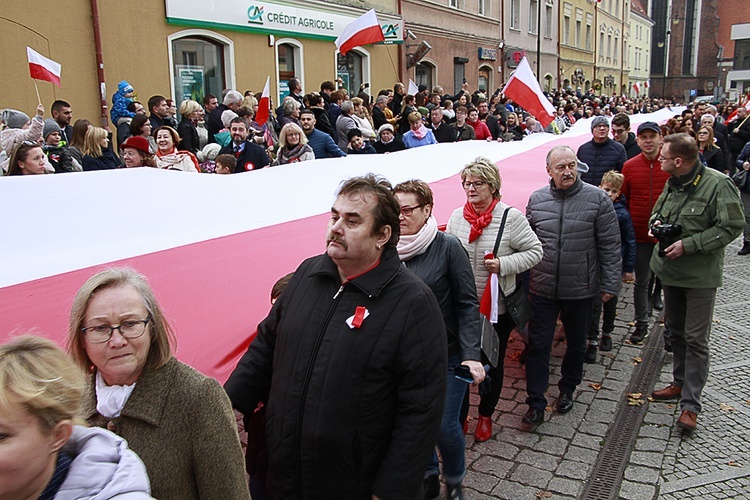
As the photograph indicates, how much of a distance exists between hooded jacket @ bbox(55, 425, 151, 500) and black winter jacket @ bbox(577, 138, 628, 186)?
653 cm

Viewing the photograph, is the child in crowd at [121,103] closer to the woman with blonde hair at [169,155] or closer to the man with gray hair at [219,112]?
the man with gray hair at [219,112]

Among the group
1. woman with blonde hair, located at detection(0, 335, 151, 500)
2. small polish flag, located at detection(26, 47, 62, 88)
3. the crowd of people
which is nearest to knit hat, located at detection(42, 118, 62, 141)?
the crowd of people

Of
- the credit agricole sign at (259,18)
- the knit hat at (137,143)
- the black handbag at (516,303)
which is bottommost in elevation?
the black handbag at (516,303)

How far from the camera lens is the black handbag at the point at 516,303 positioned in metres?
4.46

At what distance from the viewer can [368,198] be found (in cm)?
275

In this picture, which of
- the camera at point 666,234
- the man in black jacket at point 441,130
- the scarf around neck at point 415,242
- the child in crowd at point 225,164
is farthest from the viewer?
the man in black jacket at point 441,130

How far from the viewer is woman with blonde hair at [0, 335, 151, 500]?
4.99ft

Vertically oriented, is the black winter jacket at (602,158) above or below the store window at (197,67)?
below

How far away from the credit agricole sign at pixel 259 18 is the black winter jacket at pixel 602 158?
8.87m

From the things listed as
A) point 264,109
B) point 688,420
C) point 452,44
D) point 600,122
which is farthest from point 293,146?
point 452,44

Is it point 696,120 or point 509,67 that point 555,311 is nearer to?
point 696,120

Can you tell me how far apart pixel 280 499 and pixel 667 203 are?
12.3ft

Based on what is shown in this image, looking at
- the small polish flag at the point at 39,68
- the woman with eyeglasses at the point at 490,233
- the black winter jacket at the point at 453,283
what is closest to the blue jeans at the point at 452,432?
the black winter jacket at the point at 453,283

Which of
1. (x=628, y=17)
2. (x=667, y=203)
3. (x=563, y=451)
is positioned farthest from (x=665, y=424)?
(x=628, y=17)
